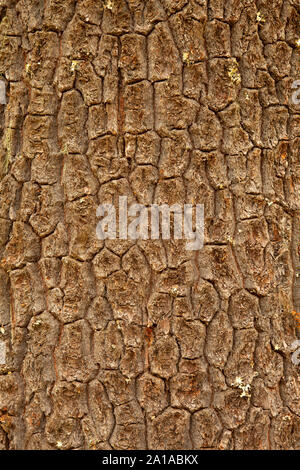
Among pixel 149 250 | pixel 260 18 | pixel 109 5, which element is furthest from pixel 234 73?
pixel 149 250

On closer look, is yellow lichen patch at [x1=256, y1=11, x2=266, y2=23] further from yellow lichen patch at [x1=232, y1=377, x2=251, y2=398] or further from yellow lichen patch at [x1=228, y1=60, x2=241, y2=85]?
yellow lichen patch at [x1=232, y1=377, x2=251, y2=398]

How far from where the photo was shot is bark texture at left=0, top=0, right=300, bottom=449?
1.68m

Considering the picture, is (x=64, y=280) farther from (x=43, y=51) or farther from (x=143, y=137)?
(x=43, y=51)

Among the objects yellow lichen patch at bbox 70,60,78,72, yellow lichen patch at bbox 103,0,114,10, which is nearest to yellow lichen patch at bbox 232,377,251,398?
yellow lichen patch at bbox 70,60,78,72

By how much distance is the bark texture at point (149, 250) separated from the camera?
168cm

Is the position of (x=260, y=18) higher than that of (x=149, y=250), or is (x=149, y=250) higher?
(x=260, y=18)

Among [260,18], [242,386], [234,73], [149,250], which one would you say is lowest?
[242,386]

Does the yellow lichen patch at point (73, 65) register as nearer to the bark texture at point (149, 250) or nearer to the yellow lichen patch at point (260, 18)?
the bark texture at point (149, 250)

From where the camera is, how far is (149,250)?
1.68 metres

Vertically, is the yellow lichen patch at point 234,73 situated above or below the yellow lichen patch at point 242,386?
above

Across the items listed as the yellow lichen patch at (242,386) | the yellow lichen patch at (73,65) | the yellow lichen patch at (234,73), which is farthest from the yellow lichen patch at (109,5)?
the yellow lichen patch at (242,386)

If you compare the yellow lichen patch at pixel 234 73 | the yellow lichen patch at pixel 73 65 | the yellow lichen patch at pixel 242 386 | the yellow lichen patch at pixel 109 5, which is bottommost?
the yellow lichen patch at pixel 242 386

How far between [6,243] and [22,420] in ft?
1.98

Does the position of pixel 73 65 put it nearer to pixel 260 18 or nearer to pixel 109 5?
pixel 109 5
